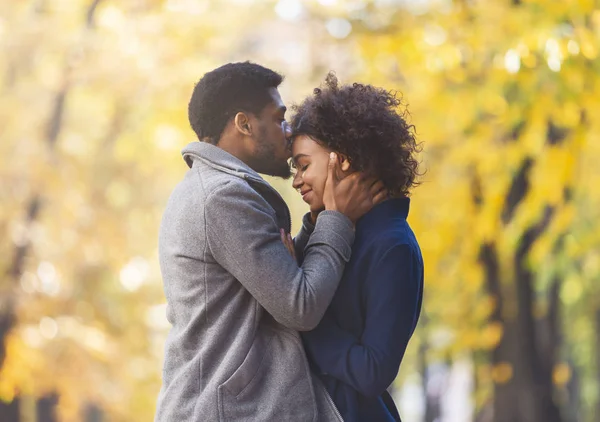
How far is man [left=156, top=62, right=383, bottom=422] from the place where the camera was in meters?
2.90

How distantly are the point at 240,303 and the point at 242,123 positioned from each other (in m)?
0.66

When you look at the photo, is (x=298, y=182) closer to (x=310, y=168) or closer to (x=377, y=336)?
(x=310, y=168)

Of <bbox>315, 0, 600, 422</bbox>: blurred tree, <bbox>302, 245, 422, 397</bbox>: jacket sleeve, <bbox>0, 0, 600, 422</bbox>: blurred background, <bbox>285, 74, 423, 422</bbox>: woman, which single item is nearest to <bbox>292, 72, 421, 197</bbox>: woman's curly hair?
<bbox>285, 74, 423, 422</bbox>: woman

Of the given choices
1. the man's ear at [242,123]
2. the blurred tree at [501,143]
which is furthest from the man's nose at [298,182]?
the blurred tree at [501,143]

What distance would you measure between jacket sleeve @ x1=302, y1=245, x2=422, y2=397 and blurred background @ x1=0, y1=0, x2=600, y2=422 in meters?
4.29

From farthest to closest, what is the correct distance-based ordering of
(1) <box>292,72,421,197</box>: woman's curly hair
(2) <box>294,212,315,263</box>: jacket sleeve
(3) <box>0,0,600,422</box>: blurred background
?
(3) <box>0,0,600,422</box>: blurred background
(2) <box>294,212,315,263</box>: jacket sleeve
(1) <box>292,72,421,197</box>: woman's curly hair

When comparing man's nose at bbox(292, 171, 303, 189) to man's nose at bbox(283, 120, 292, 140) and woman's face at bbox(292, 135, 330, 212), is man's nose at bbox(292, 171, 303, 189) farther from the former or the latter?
man's nose at bbox(283, 120, 292, 140)

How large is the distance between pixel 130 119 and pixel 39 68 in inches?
54.2

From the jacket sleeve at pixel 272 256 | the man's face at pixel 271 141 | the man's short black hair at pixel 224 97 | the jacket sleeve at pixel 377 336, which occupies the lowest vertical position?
the jacket sleeve at pixel 377 336

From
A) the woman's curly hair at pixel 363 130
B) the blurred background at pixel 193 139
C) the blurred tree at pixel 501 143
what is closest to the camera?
the woman's curly hair at pixel 363 130

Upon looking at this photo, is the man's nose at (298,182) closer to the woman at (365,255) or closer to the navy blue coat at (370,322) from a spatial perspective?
the woman at (365,255)

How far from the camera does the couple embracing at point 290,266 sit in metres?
2.92

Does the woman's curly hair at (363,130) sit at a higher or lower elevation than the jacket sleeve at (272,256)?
higher

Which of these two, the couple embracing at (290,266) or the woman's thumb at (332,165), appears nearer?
the couple embracing at (290,266)
